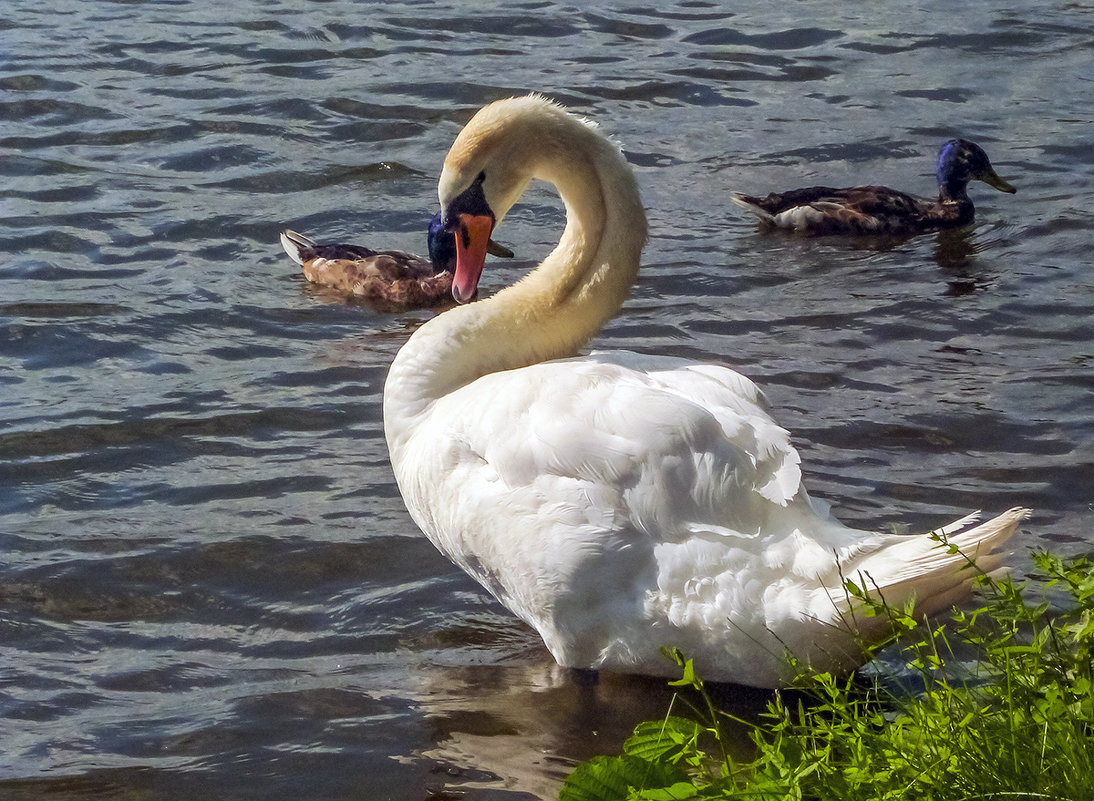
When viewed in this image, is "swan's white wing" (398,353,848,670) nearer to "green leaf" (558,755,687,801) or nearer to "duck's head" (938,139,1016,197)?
"green leaf" (558,755,687,801)

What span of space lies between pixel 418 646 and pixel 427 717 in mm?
467

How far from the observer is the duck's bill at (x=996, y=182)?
30.3 feet

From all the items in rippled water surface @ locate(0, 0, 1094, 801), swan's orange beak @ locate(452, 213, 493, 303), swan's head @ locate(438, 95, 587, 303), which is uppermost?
swan's head @ locate(438, 95, 587, 303)

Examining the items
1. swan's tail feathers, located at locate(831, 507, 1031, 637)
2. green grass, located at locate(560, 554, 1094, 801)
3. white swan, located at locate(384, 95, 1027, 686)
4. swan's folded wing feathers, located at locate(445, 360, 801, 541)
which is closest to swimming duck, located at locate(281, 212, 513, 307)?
white swan, located at locate(384, 95, 1027, 686)

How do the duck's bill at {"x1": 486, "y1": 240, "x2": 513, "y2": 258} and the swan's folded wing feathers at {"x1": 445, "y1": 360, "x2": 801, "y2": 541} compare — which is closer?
the swan's folded wing feathers at {"x1": 445, "y1": 360, "x2": 801, "y2": 541}

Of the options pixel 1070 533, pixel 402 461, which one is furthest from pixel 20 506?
pixel 1070 533

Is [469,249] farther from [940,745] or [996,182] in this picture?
[996,182]

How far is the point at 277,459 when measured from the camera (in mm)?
6195

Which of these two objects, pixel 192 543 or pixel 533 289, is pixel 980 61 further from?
pixel 192 543

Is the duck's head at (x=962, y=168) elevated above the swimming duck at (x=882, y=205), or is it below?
above

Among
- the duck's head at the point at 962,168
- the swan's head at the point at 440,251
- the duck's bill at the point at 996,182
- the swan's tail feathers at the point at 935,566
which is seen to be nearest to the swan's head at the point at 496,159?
the swan's tail feathers at the point at 935,566

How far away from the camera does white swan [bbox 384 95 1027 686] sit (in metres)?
4.04

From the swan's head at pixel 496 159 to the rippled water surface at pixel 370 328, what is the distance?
120cm

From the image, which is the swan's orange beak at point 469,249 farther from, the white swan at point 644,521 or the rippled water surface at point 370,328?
the rippled water surface at point 370,328
